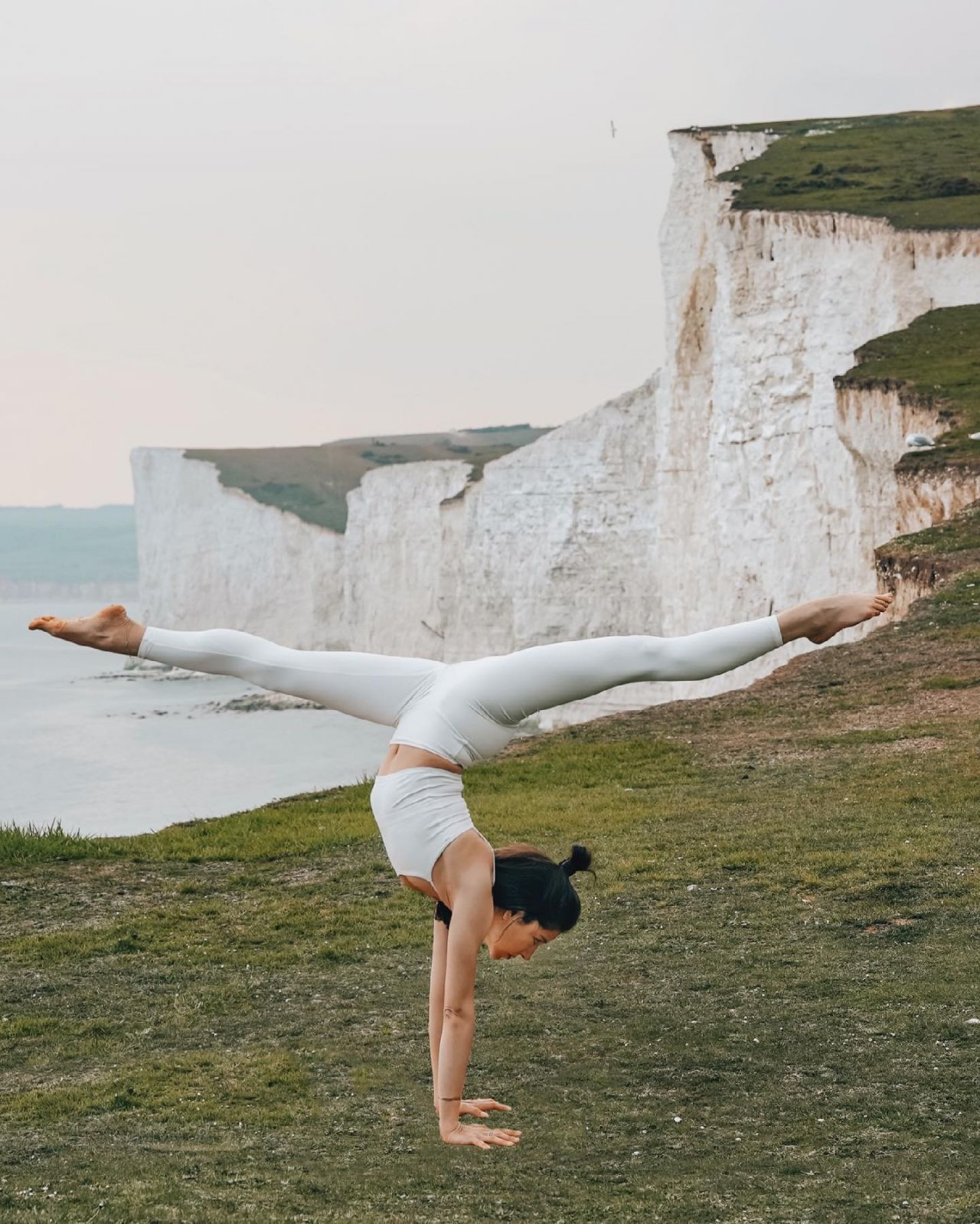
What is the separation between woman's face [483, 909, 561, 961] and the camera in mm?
5949

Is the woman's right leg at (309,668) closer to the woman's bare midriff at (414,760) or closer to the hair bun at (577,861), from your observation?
the woman's bare midriff at (414,760)

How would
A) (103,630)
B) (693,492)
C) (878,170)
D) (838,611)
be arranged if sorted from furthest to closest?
(693,492) < (878,170) < (103,630) < (838,611)

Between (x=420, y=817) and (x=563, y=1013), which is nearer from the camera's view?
(x=420, y=817)

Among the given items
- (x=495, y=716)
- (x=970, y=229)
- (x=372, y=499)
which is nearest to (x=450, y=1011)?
(x=495, y=716)

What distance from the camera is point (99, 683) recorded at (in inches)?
3720

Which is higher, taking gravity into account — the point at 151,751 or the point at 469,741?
the point at 469,741

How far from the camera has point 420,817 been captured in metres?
5.79

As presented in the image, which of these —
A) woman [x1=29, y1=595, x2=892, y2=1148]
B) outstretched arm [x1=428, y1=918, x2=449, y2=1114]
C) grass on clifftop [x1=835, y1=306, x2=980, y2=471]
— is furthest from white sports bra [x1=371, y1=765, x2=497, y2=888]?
grass on clifftop [x1=835, y1=306, x2=980, y2=471]

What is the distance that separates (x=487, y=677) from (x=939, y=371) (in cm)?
2115

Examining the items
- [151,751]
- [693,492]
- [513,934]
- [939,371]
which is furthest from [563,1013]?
[151,751]

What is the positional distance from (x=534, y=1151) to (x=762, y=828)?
17.5ft

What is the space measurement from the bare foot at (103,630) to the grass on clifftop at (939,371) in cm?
1629

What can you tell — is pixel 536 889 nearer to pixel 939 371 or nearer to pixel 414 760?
pixel 414 760

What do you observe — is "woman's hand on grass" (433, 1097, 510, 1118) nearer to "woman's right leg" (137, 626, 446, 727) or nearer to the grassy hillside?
"woman's right leg" (137, 626, 446, 727)
